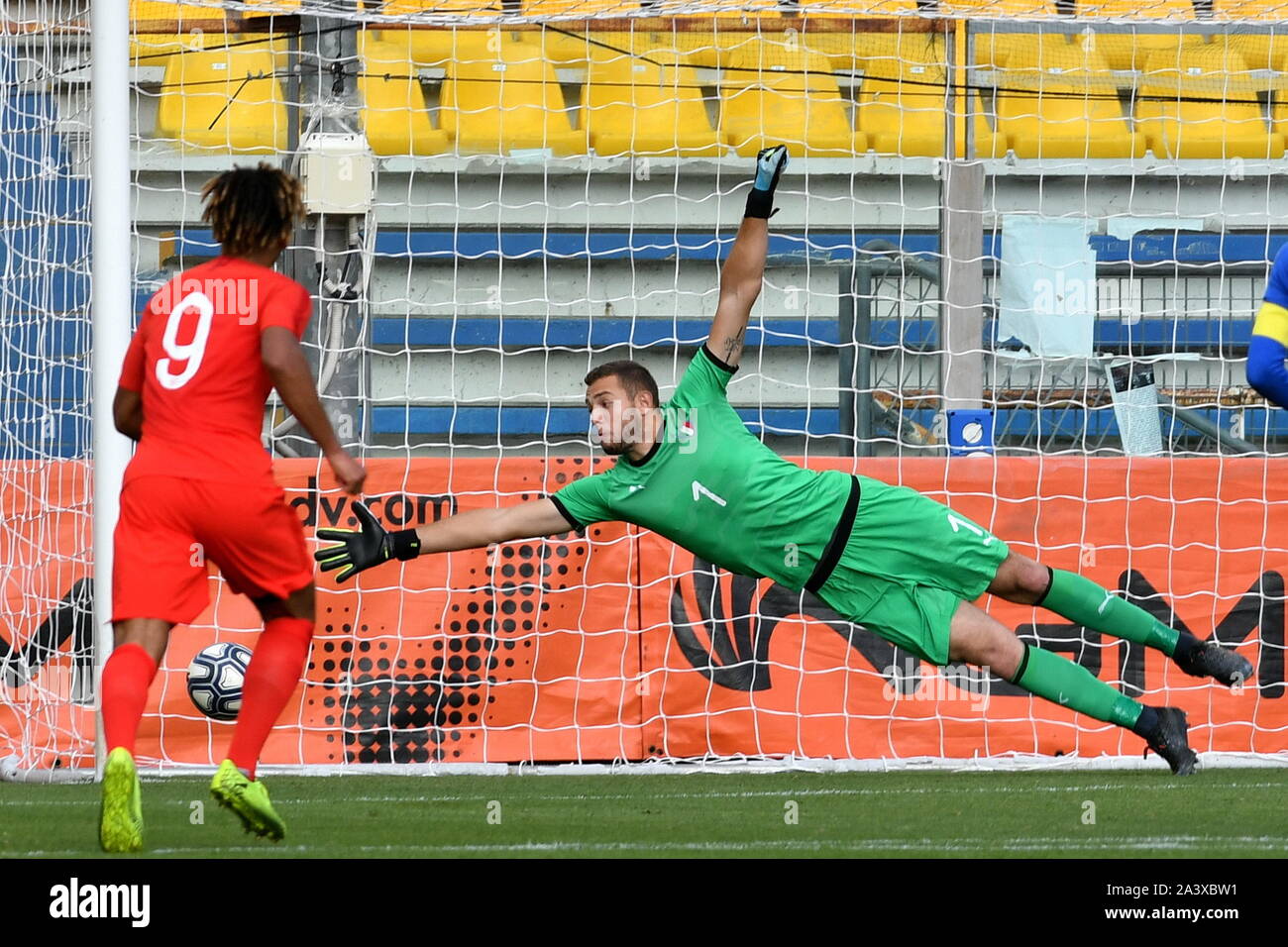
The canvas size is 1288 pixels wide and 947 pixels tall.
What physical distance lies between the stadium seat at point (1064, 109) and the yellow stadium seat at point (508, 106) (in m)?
2.52

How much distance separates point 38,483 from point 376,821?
2794mm

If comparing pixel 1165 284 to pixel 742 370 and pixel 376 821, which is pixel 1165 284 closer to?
pixel 742 370

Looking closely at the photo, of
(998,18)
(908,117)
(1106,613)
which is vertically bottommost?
(1106,613)

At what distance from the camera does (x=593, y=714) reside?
744cm

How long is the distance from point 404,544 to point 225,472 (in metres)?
1.25

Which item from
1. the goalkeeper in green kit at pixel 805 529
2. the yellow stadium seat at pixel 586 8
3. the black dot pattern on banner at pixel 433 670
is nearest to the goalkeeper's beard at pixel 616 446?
the goalkeeper in green kit at pixel 805 529

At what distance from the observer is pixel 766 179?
585cm

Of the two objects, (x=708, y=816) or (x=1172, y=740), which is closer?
(x=708, y=816)

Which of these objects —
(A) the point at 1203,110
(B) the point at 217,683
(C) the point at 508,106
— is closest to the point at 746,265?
(B) the point at 217,683

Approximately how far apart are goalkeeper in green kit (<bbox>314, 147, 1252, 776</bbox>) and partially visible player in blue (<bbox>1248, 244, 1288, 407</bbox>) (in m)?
1.18

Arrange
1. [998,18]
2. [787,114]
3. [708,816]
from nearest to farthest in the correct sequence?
[708,816]
[998,18]
[787,114]

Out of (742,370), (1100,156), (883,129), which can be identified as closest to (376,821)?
(742,370)

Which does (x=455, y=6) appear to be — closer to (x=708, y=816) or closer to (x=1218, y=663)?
(x=708, y=816)

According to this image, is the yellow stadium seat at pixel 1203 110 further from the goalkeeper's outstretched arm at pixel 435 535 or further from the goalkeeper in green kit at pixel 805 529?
the goalkeeper's outstretched arm at pixel 435 535
